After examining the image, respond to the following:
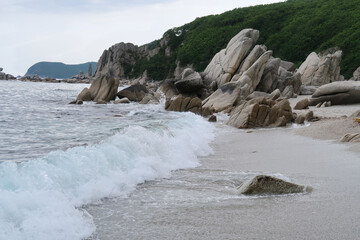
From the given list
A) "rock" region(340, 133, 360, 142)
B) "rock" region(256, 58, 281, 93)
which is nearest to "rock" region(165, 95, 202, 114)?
"rock" region(256, 58, 281, 93)

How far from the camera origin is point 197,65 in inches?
2928

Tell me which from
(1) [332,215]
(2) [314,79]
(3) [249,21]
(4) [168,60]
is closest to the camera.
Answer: (1) [332,215]

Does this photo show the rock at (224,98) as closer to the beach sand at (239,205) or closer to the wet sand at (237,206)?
the beach sand at (239,205)

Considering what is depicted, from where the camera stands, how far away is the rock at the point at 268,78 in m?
29.3

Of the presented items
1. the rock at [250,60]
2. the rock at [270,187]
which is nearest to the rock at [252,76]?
the rock at [250,60]

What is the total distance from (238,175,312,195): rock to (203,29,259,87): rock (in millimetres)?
25658

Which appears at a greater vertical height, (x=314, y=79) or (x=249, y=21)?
(x=249, y=21)

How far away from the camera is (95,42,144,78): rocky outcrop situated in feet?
343

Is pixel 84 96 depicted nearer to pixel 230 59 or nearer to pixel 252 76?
pixel 230 59

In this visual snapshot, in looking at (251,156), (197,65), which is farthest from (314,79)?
(197,65)

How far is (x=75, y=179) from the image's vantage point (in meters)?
5.78

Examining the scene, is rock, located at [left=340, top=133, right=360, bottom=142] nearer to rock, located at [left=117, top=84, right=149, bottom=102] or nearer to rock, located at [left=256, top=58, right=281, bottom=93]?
rock, located at [left=256, top=58, right=281, bottom=93]

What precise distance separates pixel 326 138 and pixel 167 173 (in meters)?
5.88

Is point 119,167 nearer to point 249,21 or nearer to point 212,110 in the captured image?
point 212,110
